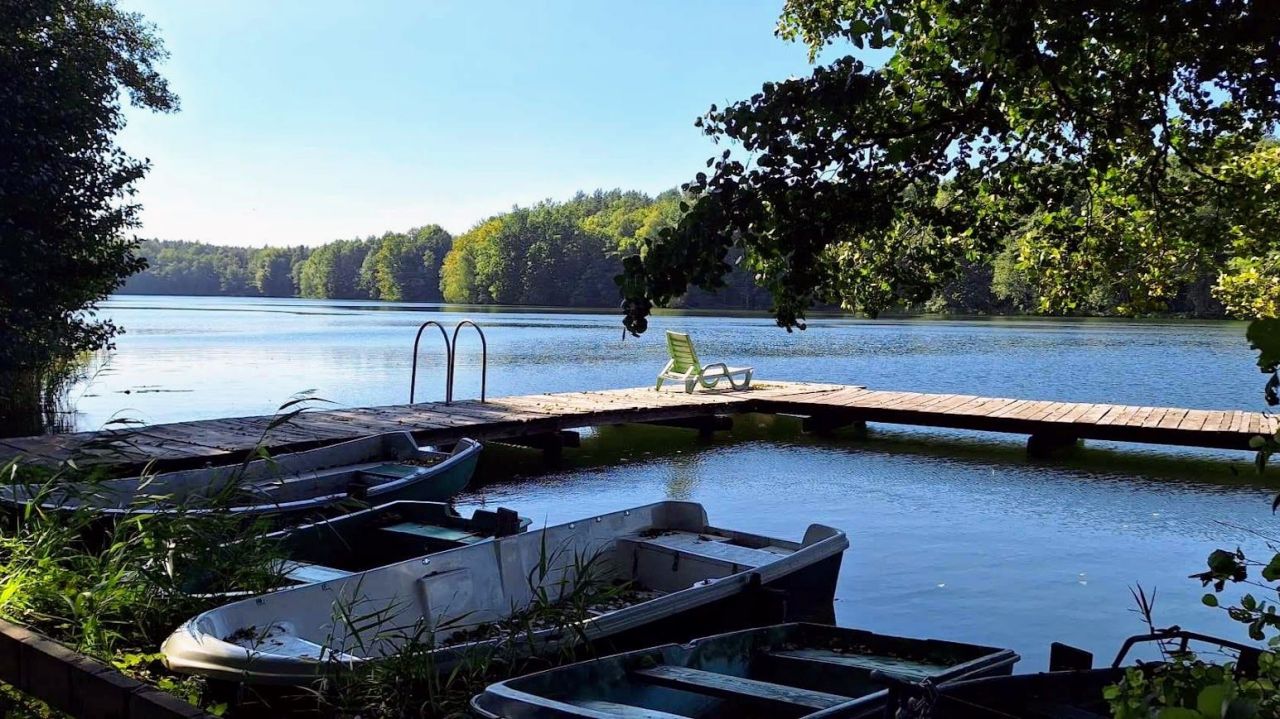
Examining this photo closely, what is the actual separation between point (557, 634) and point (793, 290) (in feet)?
6.27

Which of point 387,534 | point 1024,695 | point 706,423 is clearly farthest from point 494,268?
point 1024,695

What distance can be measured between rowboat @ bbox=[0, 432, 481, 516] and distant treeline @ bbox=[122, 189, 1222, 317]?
46202mm

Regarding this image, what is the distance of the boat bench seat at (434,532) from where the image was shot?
6469 millimetres

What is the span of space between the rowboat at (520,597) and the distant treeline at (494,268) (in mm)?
48272

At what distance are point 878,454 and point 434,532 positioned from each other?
26.3ft

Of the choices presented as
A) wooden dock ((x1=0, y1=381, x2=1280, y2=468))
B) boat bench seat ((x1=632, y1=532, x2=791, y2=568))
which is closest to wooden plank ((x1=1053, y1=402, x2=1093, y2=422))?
wooden dock ((x1=0, y1=381, x2=1280, y2=468))

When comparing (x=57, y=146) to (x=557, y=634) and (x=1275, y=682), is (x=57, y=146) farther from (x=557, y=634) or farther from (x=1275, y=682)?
(x=1275, y=682)

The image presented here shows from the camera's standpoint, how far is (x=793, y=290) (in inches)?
137

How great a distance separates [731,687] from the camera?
4.02 meters

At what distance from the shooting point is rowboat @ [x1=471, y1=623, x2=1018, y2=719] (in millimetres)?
3621

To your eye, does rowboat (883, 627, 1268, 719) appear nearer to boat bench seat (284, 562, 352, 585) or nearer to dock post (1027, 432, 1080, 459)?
boat bench seat (284, 562, 352, 585)

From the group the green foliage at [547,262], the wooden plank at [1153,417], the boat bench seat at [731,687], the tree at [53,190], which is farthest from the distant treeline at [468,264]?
the boat bench seat at [731,687]

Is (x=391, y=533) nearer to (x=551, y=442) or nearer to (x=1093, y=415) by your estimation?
(x=551, y=442)

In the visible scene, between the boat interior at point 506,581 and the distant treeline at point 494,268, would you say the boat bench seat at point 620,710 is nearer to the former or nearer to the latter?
the boat interior at point 506,581
